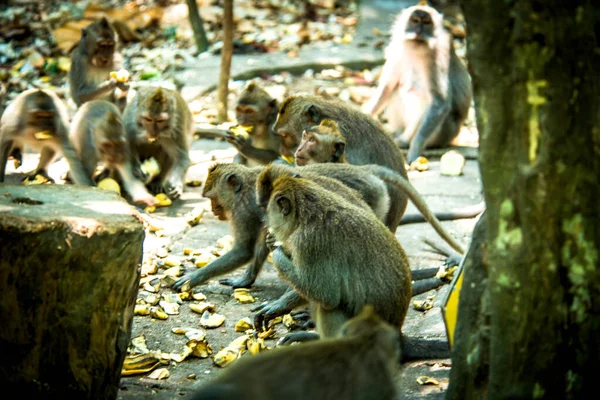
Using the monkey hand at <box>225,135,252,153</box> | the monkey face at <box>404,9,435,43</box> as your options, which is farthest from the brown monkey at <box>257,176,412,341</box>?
the monkey face at <box>404,9,435,43</box>

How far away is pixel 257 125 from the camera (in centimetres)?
858

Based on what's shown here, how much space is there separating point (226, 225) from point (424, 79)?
11.9ft

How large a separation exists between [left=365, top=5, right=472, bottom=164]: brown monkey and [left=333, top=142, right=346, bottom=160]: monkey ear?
342 centimetres

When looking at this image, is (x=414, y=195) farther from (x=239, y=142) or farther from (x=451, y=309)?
(x=239, y=142)

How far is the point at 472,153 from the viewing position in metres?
10.1

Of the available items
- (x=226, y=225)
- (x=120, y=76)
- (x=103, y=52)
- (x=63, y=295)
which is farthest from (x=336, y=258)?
(x=103, y=52)

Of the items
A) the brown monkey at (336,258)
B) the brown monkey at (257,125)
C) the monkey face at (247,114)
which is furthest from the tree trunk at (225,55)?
the brown monkey at (336,258)

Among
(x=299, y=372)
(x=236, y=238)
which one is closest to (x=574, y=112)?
(x=299, y=372)

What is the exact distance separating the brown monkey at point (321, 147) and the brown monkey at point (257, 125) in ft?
5.38

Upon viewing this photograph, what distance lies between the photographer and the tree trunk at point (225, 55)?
31.9 ft

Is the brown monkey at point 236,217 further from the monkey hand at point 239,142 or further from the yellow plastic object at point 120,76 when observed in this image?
the yellow plastic object at point 120,76

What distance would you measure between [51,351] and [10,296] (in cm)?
35

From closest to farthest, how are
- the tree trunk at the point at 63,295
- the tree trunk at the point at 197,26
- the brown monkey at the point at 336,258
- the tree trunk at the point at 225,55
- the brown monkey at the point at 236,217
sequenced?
the tree trunk at the point at 63,295
the brown monkey at the point at 336,258
the brown monkey at the point at 236,217
the tree trunk at the point at 225,55
the tree trunk at the point at 197,26

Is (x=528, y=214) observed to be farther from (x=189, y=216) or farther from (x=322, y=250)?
(x=189, y=216)
